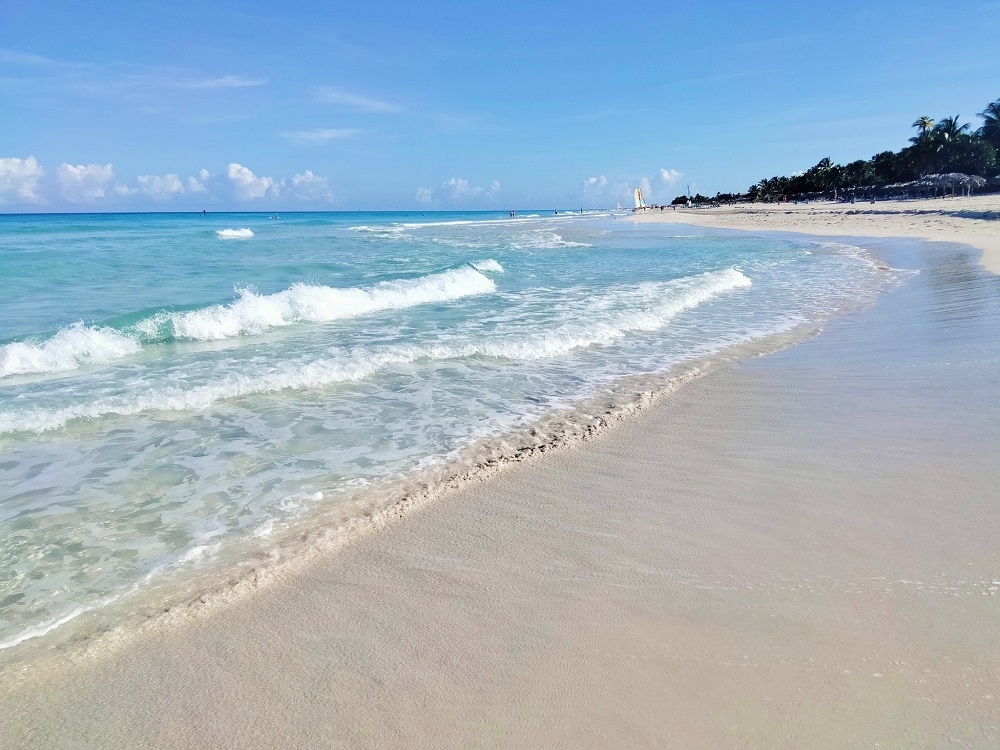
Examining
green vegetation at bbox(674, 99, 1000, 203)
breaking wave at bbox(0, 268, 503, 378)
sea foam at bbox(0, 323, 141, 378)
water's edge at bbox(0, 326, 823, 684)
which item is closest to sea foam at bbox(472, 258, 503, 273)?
breaking wave at bbox(0, 268, 503, 378)

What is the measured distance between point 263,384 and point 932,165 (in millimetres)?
87285

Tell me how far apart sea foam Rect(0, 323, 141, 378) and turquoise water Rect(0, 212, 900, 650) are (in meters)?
0.03

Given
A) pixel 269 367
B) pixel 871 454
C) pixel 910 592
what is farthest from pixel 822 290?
pixel 910 592

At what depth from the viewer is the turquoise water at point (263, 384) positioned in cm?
402

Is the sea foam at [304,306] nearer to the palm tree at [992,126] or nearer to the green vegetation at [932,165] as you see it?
the green vegetation at [932,165]

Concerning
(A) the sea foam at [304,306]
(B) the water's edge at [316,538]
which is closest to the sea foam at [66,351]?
(A) the sea foam at [304,306]

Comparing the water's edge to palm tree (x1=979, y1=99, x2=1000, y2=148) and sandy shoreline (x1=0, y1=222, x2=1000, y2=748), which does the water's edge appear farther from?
palm tree (x1=979, y1=99, x2=1000, y2=148)

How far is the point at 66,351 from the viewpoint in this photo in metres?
8.97

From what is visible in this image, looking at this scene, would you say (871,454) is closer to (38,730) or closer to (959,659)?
(959,659)

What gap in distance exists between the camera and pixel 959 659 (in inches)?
100.0

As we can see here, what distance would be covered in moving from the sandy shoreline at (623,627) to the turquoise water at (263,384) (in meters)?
0.81

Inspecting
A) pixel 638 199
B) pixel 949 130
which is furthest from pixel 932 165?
pixel 638 199

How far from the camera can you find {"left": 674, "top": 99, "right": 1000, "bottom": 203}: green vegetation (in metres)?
60.3

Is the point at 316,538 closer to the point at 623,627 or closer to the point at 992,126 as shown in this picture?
the point at 623,627
